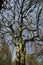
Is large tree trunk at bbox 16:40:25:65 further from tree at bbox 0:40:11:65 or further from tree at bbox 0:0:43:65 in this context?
tree at bbox 0:40:11:65

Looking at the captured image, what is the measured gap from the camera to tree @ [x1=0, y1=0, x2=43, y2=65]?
17211mm

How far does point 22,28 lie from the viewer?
709 inches

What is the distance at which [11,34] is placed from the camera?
18250 mm

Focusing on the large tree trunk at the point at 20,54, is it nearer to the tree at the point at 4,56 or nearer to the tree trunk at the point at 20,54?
the tree trunk at the point at 20,54

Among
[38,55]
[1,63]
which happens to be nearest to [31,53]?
[38,55]

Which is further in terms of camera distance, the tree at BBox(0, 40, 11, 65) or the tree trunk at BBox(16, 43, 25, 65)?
the tree at BBox(0, 40, 11, 65)

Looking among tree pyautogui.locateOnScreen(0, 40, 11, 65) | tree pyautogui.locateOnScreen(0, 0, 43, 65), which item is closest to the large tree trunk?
tree pyautogui.locateOnScreen(0, 0, 43, 65)

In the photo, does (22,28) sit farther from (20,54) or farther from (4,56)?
(4,56)

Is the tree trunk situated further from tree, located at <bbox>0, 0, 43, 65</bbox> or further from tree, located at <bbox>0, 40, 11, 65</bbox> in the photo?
tree, located at <bbox>0, 40, 11, 65</bbox>

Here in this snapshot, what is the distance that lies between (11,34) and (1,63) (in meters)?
6.77

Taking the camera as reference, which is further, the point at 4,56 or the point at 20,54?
the point at 4,56

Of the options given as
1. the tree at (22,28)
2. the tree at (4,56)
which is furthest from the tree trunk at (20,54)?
the tree at (4,56)

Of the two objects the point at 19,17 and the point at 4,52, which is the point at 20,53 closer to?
the point at 19,17

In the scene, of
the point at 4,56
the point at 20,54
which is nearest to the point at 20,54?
the point at 20,54
